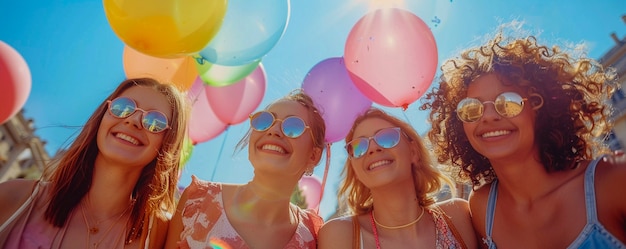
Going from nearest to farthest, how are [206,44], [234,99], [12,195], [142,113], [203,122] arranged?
1. [12,195]
2. [142,113]
3. [206,44]
4. [234,99]
5. [203,122]

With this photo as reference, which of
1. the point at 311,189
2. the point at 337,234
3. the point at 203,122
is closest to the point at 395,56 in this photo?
the point at 337,234

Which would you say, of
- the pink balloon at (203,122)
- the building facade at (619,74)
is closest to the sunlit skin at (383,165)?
the pink balloon at (203,122)

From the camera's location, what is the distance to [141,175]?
7.81 feet

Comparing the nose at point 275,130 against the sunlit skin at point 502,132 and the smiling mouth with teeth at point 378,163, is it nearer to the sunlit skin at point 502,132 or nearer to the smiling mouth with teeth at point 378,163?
the smiling mouth with teeth at point 378,163

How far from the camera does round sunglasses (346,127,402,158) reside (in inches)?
93.7

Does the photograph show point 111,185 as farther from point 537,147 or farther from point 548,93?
point 548,93

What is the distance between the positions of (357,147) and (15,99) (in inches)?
140

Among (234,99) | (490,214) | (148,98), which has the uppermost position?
(234,99)

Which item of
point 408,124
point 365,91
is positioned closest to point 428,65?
point 365,91

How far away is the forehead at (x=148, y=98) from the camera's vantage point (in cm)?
232

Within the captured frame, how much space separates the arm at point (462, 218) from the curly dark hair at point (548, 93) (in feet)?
0.76

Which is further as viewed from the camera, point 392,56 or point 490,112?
point 392,56

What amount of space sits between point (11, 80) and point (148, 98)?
2219 mm

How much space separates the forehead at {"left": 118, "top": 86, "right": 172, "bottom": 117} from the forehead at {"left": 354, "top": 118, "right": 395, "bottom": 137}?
129 cm
